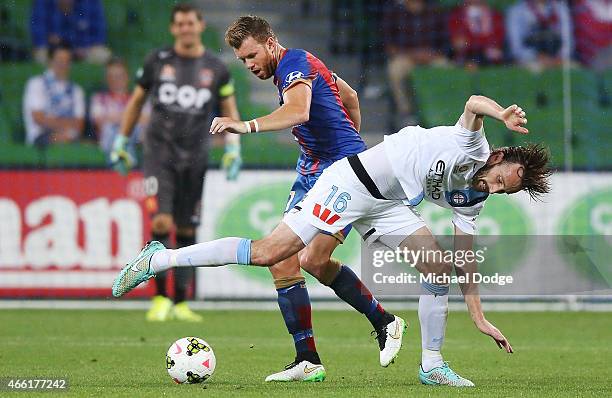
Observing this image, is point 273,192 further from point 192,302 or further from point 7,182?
point 7,182

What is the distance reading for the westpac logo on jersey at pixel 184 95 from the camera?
11.5 m

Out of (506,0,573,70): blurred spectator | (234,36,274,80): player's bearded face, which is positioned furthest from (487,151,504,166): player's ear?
(506,0,573,70): blurred spectator

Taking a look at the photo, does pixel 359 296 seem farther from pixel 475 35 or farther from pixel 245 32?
pixel 475 35

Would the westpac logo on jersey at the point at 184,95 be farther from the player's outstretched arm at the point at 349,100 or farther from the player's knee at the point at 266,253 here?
the player's knee at the point at 266,253

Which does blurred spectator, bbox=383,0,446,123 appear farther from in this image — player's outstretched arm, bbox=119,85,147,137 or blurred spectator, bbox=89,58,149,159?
player's outstretched arm, bbox=119,85,147,137

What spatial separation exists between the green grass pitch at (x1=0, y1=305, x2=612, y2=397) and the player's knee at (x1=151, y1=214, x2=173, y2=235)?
852mm

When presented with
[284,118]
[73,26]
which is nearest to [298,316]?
[284,118]

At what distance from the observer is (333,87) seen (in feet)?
24.3

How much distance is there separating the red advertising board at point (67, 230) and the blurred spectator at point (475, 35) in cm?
475

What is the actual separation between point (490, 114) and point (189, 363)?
2071 mm

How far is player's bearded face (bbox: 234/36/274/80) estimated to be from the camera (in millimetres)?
7027

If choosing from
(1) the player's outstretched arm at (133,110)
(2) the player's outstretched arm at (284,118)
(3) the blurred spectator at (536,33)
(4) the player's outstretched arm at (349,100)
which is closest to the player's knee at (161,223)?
(1) the player's outstretched arm at (133,110)

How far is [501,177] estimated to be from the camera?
21.4 ft

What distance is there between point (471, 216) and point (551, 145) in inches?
288
